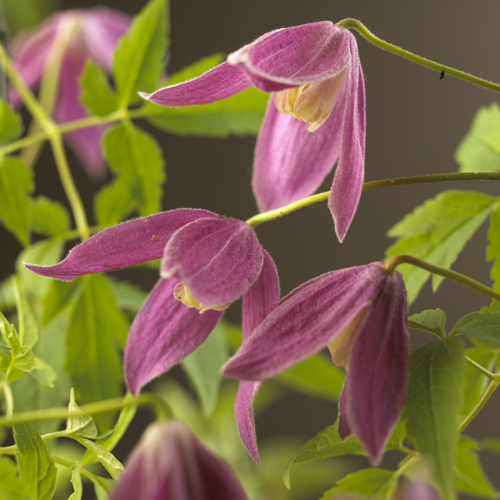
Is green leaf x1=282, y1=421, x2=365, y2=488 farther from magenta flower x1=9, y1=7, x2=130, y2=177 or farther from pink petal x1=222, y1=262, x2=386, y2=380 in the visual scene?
magenta flower x1=9, y1=7, x2=130, y2=177

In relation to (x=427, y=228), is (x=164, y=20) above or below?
above

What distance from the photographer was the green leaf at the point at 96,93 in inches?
24.6

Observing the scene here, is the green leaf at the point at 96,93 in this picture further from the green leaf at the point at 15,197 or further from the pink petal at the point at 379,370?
the pink petal at the point at 379,370

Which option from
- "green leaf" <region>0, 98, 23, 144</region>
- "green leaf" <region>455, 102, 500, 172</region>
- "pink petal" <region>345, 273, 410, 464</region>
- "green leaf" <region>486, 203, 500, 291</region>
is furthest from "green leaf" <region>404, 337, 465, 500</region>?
"green leaf" <region>0, 98, 23, 144</region>

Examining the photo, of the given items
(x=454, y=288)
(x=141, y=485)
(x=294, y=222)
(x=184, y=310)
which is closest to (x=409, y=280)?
(x=184, y=310)

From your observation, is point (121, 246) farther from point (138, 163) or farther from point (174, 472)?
point (138, 163)

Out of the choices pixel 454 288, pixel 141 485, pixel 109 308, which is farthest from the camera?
pixel 454 288

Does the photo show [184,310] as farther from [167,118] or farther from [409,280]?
[167,118]

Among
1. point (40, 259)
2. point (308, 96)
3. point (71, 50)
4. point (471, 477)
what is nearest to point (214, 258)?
point (308, 96)

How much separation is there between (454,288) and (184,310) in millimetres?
1268

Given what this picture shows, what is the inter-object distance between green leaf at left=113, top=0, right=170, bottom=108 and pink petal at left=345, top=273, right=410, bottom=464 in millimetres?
388

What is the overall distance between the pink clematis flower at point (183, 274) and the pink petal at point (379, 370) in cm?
7

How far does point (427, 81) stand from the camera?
1763mm

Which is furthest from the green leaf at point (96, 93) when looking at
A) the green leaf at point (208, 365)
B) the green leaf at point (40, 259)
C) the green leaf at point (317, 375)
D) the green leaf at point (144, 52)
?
the green leaf at point (317, 375)
